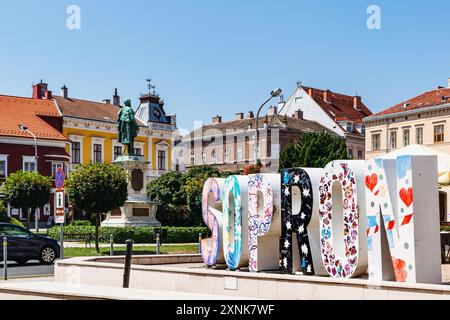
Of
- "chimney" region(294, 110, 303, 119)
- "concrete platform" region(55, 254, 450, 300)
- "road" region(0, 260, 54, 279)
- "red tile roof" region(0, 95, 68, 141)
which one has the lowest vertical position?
"road" region(0, 260, 54, 279)

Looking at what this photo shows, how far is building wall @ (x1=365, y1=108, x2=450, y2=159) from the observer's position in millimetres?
58594

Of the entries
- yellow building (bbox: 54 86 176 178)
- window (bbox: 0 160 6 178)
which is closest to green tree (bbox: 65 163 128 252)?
window (bbox: 0 160 6 178)

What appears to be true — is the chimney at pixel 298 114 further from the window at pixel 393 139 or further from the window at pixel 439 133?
the window at pixel 439 133

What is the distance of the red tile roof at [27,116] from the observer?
62938 mm

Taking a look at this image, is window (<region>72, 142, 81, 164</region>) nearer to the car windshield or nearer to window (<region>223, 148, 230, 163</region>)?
window (<region>223, 148, 230, 163</region>)

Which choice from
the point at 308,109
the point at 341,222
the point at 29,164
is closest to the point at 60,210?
the point at 341,222

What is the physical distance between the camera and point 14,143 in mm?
62156

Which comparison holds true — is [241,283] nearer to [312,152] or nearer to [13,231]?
[13,231]

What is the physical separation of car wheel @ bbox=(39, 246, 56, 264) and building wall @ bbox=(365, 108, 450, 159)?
40633 millimetres

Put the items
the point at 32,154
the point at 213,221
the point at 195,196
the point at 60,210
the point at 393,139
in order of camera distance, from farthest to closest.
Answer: the point at 393,139 → the point at 32,154 → the point at 195,196 → the point at 60,210 → the point at 213,221

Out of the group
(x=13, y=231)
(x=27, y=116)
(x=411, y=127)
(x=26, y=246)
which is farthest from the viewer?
(x=27, y=116)

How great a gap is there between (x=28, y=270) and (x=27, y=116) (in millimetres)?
45723

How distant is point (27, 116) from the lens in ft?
217
